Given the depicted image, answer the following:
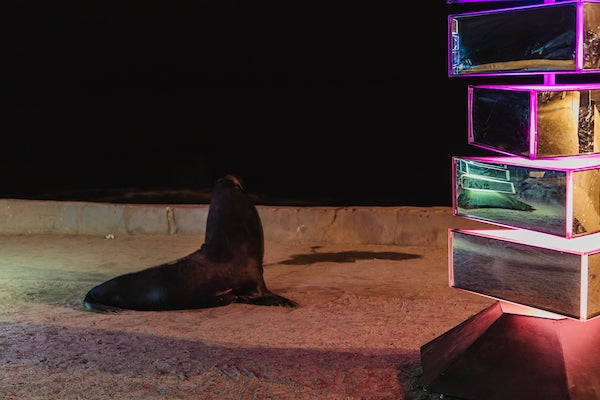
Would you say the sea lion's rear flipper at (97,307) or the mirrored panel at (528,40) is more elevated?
the mirrored panel at (528,40)

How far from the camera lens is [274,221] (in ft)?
30.1

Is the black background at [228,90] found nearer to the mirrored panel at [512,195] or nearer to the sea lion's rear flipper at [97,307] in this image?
the sea lion's rear flipper at [97,307]

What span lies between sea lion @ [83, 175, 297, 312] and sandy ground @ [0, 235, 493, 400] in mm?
107

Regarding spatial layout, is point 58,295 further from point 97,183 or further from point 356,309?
point 97,183

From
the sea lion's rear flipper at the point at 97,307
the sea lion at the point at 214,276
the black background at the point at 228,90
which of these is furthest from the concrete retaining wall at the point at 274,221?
the black background at the point at 228,90

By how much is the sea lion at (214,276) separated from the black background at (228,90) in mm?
11095

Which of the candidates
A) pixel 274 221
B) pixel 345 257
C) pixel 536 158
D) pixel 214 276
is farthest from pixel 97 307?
pixel 536 158

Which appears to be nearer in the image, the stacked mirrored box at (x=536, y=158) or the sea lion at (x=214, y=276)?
the stacked mirrored box at (x=536, y=158)

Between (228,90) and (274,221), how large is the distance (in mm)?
15320

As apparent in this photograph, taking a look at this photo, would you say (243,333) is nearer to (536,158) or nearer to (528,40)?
(536,158)

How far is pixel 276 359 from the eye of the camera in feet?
16.1

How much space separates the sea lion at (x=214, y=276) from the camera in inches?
250

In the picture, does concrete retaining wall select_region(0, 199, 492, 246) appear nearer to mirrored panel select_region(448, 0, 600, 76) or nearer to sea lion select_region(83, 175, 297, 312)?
sea lion select_region(83, 175, 297, 312)

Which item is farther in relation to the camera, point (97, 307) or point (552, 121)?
point (97, 307)
